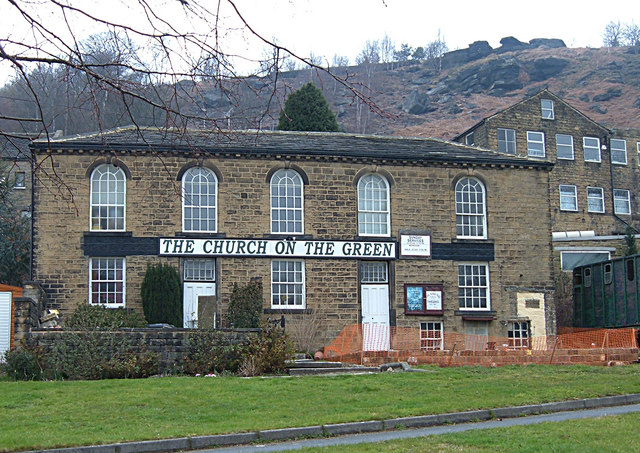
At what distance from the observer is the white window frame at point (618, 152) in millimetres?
50562

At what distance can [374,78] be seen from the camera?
111 metres

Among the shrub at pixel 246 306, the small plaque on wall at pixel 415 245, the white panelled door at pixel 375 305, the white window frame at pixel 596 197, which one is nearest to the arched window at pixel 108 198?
the shrub at pixel 246 306

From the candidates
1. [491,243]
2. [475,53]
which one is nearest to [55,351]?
[491,243]

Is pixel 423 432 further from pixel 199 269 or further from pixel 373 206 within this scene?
pixel 373 206

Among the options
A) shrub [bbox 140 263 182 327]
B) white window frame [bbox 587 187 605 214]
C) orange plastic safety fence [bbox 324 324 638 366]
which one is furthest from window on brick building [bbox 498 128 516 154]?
shrub [bbox 140 263 182 327]

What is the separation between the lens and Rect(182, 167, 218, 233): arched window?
93.5ft

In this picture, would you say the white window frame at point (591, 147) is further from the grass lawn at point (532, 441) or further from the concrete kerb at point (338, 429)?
the grass lawn at point (532, 441)

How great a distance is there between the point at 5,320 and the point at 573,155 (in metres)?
34.7

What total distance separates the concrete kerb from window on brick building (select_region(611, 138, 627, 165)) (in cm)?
3729

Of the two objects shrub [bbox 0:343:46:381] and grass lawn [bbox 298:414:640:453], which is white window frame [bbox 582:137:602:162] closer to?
shrub [bbox 0:343:46:381]

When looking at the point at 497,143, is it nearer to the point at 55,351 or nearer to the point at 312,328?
the point at 312,328

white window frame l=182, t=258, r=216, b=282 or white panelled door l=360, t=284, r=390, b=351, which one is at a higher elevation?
white window frame l=182, t=258, r=216, b=282

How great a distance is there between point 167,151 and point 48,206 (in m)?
4.23

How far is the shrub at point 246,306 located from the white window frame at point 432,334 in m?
5.65
